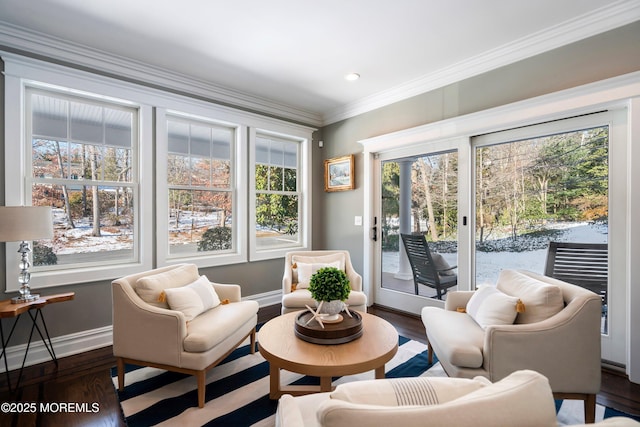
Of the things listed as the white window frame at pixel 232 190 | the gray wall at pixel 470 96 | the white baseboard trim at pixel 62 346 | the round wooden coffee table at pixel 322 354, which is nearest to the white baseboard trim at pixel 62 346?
the white baseboard trim at pixel 62 346

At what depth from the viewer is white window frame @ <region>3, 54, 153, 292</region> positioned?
2445 millimetres

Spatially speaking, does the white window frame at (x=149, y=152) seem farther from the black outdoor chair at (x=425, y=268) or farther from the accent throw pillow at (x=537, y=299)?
the accent throw pillow at (x=537, y=299)

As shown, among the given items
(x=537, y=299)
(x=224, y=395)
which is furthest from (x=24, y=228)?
(x=537, y=299)

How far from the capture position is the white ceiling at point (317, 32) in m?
2.20

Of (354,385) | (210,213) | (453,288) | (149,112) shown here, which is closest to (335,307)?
(354,385)

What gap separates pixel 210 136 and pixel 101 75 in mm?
1159

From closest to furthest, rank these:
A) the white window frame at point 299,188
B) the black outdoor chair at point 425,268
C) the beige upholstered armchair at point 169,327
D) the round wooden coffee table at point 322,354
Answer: the round wooden coffee table at point 322,354 < the beige upholstered armchair at point 169,327 < the black outdoor chair at point 425,268 < the white window frame at point 299,188

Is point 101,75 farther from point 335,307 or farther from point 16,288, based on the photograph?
point 335,307

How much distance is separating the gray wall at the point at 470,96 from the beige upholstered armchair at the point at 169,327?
2.31m

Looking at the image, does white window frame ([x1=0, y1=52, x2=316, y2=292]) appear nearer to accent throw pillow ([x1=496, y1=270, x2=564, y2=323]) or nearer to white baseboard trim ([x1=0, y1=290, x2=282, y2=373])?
white baseboard trim ([x1=0, y1=290, x2=282, y2=373])

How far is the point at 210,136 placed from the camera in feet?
12.1

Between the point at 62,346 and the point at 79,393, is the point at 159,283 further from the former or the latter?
the point at 62,346

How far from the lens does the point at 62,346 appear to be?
264cm

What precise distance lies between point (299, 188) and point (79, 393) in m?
3.21
